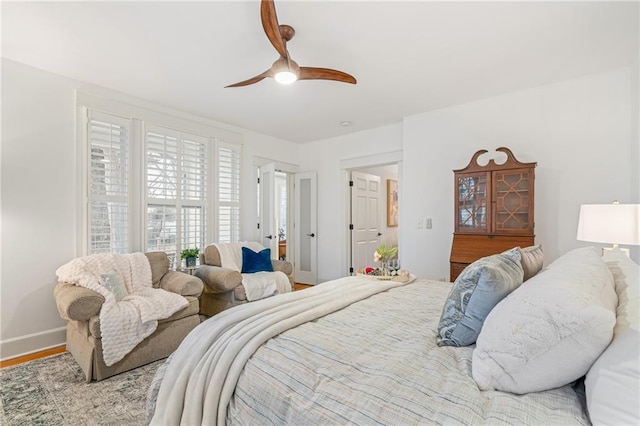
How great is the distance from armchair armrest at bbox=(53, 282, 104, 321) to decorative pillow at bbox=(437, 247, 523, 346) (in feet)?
7.80

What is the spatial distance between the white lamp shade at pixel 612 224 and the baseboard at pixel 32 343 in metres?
4.60

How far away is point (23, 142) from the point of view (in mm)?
2789

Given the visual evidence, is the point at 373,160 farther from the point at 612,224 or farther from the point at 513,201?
the point at 612,224

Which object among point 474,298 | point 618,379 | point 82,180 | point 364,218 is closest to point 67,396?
point 82,180

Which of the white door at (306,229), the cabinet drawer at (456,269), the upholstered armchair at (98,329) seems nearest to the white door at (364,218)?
the white door at (306,229)

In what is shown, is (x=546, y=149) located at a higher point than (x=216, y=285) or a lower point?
higher

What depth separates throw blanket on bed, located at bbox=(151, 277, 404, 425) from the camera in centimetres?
118

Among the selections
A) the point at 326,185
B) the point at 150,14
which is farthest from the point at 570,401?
the point at 326,185

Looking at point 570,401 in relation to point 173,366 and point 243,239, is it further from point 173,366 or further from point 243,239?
point 243,239

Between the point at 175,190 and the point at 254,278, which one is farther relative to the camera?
the point at 175,190

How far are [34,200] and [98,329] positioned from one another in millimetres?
1525

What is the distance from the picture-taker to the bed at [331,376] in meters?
0.85

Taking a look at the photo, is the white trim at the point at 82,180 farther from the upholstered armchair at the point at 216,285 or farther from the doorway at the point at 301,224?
the doorway at the point at 301,224

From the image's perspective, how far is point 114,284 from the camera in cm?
264
